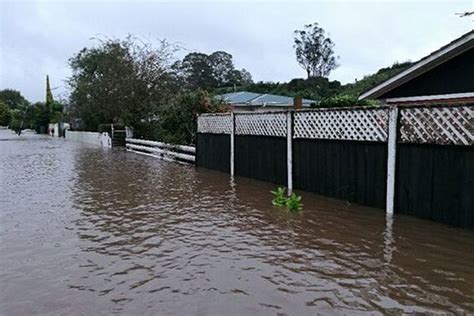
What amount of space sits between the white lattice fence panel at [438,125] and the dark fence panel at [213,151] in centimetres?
604

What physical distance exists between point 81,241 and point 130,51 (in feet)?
78.8

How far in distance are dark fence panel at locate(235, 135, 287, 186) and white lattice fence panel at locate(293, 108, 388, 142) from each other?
0.75m

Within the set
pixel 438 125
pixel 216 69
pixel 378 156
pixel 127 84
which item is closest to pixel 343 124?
pixel 378 156

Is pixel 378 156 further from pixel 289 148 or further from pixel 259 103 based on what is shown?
pixel 259 103

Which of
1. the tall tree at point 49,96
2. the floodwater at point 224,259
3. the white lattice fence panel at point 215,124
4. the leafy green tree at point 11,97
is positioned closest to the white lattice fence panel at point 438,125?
the floodwater at point 224,259

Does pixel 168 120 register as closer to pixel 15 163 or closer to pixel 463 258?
pixel 15 163

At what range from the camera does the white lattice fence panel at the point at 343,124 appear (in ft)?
22.7

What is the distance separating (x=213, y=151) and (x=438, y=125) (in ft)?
24.9

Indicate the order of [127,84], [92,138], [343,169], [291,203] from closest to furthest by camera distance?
[291,203], [343,169], [127,84], [92,138]

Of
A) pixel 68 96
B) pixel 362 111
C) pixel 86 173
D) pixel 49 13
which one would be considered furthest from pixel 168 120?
pixel 68 96

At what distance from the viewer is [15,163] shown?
1616 cm

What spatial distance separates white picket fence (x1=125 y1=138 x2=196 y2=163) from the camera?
15.0 m

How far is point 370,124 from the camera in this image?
708 cm

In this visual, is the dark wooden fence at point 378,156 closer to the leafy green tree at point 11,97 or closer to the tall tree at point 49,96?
the tall tree at point 49,96
